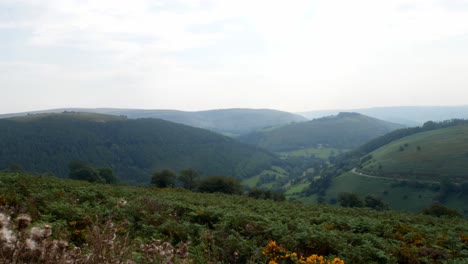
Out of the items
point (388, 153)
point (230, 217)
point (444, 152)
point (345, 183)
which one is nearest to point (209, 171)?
point (345, 183)

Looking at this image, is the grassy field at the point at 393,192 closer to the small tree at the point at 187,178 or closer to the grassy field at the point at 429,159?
the grassy field at the point at 429,159

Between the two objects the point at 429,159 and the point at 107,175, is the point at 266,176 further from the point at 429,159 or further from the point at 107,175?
the point at 107,175

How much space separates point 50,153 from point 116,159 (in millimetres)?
31933

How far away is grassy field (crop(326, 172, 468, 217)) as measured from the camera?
101m

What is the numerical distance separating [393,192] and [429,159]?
125ft

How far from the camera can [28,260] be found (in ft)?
9.52

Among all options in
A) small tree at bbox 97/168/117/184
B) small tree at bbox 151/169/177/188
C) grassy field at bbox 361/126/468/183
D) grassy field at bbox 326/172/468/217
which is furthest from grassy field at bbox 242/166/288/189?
small tree at bbox 151/169/177/188

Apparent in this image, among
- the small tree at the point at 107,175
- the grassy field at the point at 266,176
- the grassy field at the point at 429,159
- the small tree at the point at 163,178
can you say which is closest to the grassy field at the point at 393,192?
the grassy field at the point at 429,159

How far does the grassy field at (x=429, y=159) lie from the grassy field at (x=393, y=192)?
11.4 meters

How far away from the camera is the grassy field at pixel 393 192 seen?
332 feet

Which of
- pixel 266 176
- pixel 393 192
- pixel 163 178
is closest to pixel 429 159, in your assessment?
pixel 393 192

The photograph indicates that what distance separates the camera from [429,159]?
140375 millimetres

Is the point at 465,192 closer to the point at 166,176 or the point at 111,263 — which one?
the point at 166,176

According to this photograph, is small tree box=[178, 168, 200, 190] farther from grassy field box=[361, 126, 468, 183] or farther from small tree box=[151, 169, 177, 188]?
grassy field box=[361, 126, 468, 183]
